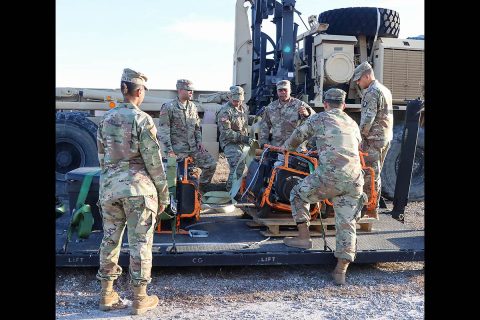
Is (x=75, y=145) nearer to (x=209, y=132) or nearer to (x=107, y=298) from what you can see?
(x=209, y=132)

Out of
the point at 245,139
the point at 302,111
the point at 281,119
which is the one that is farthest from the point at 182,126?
the point at 302,111

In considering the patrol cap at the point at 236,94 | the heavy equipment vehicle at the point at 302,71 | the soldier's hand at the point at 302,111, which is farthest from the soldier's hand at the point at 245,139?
the heavy equipment vehicle at the point at 302,71

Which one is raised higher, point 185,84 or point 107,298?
point 185,84

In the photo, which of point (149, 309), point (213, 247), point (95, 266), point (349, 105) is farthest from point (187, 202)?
point (349, 105)

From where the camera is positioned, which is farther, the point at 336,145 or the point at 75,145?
the point at 75,145

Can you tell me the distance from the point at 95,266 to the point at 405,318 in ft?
8.78

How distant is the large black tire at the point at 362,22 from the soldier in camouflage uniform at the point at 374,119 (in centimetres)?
316

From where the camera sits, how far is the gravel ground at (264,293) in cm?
421

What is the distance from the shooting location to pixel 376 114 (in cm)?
617

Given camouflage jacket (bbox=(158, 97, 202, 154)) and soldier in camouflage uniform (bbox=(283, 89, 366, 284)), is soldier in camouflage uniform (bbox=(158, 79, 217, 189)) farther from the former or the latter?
soldier in camouflage uniform (bbox=(283, 89, 366, 284))

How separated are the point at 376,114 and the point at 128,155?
128 inches

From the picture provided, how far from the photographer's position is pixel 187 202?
5.59 meters

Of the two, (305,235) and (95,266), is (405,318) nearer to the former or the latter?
(305,235)

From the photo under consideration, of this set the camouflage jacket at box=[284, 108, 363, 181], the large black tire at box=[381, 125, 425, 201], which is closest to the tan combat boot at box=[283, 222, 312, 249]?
the camouflage jacket at box=[284, 108, 363, 181]
